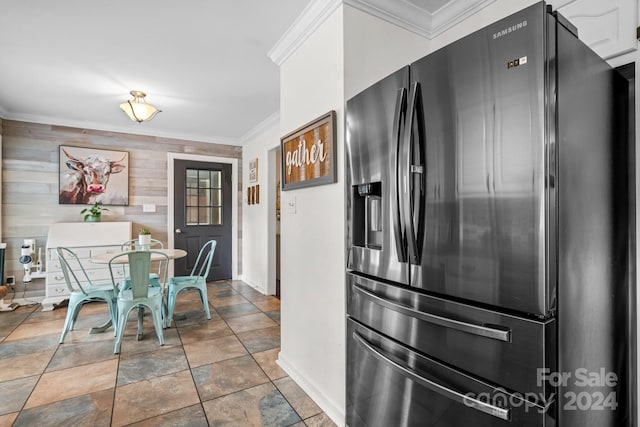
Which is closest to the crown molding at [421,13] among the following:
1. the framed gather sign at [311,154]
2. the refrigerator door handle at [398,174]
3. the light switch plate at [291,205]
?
the framed gather sign at [311,154]

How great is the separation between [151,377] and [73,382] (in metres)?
0.53

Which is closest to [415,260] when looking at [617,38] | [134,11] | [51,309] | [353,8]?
[617,38]

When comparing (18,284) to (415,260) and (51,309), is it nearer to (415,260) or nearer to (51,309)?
(51,309)

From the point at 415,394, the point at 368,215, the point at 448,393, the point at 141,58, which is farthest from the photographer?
the point at 141,58

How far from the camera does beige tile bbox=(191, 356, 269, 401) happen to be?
2.17 m

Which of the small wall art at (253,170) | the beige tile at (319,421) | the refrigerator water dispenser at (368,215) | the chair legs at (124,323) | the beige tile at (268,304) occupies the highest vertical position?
the small wall art at (253,170)

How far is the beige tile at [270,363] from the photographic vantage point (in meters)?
2.38

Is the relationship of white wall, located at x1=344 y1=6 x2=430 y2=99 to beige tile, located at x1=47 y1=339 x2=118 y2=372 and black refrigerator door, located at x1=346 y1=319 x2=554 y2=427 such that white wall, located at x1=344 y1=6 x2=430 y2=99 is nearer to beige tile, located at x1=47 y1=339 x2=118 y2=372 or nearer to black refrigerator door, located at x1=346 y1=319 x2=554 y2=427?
black refrigerator door, located at x1=346 y1=319 x2=554 y2=427

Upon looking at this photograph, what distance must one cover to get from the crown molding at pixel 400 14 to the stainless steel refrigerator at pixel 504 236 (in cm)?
81

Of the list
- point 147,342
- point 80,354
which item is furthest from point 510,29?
point 80,354

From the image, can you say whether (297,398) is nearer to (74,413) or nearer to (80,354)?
(74,413)

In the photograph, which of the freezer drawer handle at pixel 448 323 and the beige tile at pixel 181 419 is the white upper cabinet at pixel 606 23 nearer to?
the freezer drawer handle at pixel 448 323

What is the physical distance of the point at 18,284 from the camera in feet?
13.6

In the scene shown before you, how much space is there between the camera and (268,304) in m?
4.15
